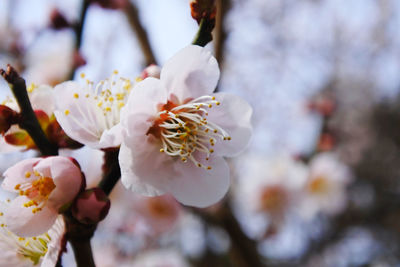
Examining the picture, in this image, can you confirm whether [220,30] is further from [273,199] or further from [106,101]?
[273,199]

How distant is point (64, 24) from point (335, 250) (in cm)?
474

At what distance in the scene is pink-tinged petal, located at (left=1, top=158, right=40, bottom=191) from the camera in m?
0.65

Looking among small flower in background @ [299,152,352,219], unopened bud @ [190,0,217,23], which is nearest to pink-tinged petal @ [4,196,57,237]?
unopened bud @ [190,0,217,23]

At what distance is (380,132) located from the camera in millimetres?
6898

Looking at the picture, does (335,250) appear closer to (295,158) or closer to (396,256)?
(396,256)

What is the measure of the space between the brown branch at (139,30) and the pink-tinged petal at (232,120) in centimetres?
139

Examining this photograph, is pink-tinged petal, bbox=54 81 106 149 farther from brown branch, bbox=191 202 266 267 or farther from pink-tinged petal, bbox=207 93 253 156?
brown branch, bbox=191 202 266 267

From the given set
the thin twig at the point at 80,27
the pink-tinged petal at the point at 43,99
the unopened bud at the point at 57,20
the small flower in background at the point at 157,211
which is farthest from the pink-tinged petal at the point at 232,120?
the small flower in background at the point at 157,211

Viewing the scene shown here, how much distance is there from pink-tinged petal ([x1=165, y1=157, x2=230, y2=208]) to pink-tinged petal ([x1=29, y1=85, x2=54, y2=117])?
30 cm

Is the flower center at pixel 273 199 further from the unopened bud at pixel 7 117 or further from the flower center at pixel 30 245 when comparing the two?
the unopened bud at pixel 7 117

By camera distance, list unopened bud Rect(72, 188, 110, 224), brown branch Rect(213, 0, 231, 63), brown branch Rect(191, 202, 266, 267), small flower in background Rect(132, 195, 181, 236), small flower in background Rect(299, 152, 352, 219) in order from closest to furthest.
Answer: unopened bud Rect(72, 188, 110, 224)
brown branch Rect(213, 0, 231, 63)
brown branch Rect(191, 202, 266, 267)
small flower in background Rect(132, 195, 181, 236)
small flower in background Rect(299, 152, 352, 219)

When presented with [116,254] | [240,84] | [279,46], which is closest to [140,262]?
[116,254]

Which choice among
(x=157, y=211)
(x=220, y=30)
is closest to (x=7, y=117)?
(x=220, y=30)

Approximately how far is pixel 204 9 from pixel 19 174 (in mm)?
445
